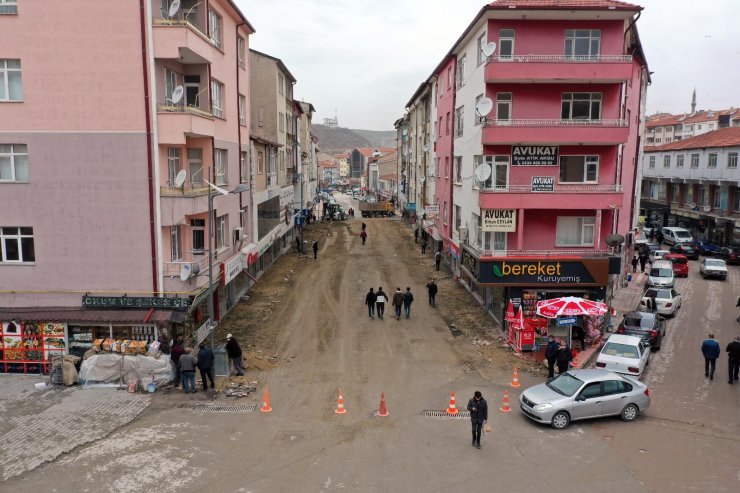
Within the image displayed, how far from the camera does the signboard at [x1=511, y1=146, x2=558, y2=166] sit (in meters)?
27.5

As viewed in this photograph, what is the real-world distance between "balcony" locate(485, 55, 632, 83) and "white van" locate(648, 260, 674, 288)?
15593 millimetres

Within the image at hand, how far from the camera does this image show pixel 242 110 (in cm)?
3062

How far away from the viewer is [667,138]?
373 ft

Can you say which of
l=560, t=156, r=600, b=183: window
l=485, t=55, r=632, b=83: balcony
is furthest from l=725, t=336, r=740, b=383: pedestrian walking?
l=485, t=55, r=632, b=83: balcony

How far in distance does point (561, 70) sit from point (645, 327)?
477 inches

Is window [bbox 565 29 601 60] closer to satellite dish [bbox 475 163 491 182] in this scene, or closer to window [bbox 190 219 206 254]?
satellite dish [bbox 475 163 491 182]

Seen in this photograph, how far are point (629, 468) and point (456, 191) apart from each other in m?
23.6

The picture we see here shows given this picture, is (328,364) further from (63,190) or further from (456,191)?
(456,191)

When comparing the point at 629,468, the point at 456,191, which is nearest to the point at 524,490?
the point at 629,468

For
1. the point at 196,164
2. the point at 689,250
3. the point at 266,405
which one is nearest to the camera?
the point at 266,405

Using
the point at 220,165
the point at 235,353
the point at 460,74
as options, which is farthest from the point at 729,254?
the point at 235,353

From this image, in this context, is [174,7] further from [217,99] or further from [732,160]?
[732,160]

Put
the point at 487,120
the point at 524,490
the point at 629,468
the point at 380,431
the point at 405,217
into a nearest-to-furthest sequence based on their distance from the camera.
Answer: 1. the point at 524,490
2. the point at 629,468
3. the point at 380,431
4. the point at 487,120
5. the point at 405,217

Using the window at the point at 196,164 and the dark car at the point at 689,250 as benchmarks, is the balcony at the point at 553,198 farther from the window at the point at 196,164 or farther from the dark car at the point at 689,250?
the dark car at the point at 689,250
